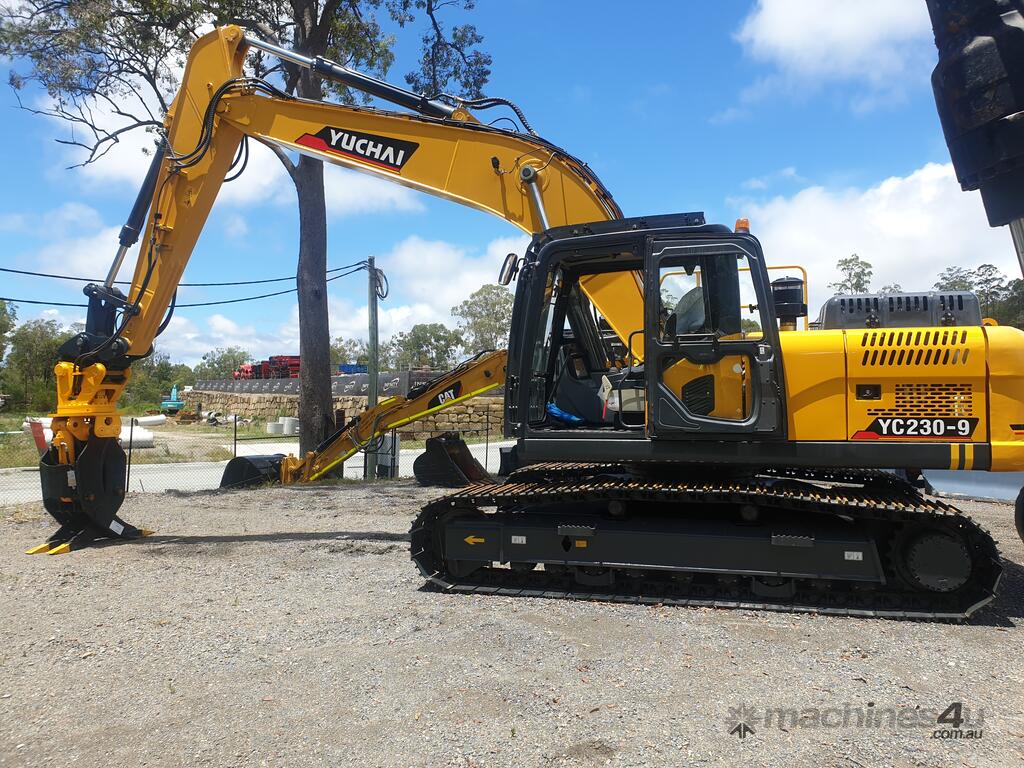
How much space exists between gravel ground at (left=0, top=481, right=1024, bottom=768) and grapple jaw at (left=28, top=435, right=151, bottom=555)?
125cm

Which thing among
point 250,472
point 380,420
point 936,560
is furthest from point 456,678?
point 250,472

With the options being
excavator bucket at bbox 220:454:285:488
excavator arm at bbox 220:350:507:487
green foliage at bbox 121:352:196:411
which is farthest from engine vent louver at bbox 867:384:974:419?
green foliage at bbox 121:352:196:411

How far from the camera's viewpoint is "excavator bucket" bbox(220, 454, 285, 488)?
12.4 metres

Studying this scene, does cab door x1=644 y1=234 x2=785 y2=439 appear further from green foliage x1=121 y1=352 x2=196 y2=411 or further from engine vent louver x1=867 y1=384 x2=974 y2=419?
green foliage x1=121 y1=352 x2=196 y2=411

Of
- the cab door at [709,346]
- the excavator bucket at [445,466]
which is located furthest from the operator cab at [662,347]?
the excavator bucket at [445,466]

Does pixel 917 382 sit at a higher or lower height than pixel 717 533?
higher

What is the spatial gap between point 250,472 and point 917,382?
1066 centimetres

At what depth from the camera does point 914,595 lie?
15.5 feet

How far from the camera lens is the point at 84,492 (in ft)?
23.5

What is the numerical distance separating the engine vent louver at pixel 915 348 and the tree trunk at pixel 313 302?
11.5 meters

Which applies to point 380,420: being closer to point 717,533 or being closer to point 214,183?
point 214,183

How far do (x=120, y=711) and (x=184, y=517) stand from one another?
19.9ft

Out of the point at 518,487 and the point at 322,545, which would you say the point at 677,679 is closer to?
the point at 518,487

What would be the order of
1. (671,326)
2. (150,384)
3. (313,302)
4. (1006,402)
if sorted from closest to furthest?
(1006,402) < (671,326) < (313,302) < (150,384)
